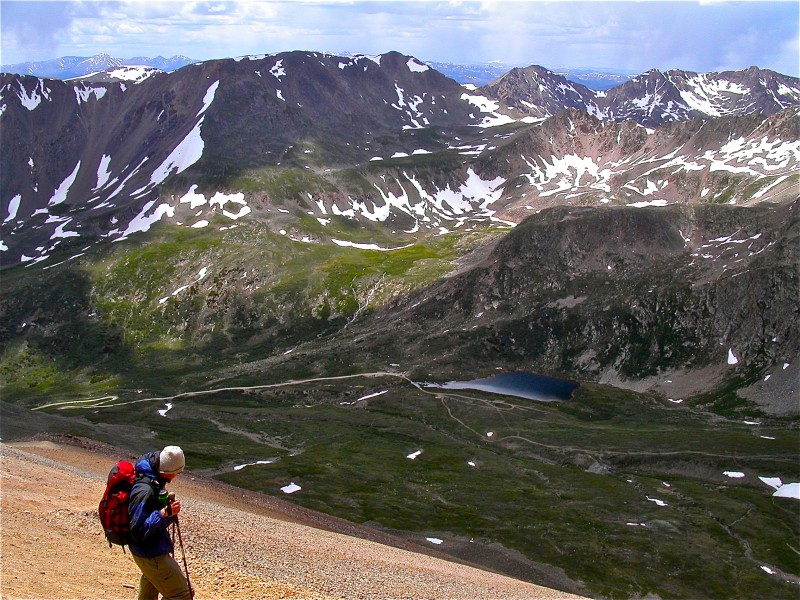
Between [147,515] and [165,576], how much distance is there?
7.46ft

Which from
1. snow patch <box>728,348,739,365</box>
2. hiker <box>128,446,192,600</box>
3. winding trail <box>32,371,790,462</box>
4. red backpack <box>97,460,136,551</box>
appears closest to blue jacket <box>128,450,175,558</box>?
hiker <box>128,446,192,600</box>

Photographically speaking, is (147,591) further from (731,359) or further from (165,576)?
(731,359)

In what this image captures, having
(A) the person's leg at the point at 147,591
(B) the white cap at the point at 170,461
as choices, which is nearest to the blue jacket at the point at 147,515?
(B) the white cap at the point at 170,461

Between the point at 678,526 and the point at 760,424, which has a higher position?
the point at 760,424

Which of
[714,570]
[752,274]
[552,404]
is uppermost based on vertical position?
[752,274]

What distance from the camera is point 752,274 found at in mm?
199625

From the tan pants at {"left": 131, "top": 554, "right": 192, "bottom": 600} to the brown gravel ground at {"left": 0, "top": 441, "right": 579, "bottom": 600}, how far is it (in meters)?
6.22

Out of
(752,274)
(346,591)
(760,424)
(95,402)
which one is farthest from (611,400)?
(346,591)

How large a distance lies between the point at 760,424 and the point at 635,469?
4485cm

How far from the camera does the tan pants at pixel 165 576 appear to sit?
64.6 ft

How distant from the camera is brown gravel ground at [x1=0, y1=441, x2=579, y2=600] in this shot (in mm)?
27141

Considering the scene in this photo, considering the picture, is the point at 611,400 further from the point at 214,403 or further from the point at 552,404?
the point at 214,403

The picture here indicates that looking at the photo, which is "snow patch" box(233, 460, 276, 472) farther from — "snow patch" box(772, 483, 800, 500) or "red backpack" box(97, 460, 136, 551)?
"red backpack" box(97, 460, 136, 551)

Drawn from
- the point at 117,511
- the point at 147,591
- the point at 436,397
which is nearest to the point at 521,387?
the point at 436,397
